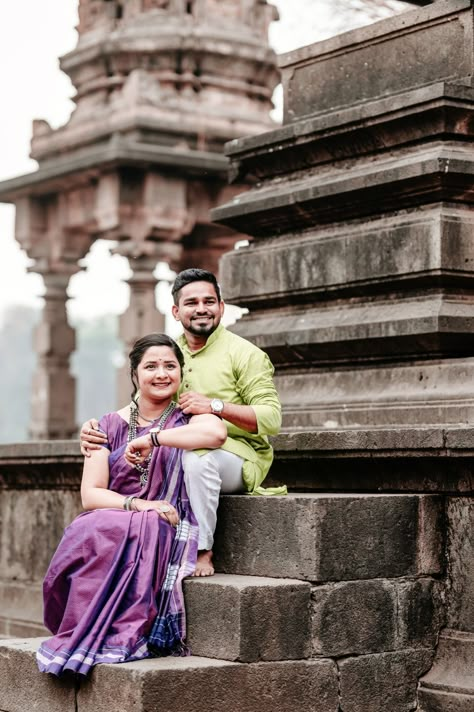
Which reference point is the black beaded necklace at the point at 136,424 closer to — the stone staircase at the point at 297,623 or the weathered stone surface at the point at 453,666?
the stone staircase at the point at 297,623

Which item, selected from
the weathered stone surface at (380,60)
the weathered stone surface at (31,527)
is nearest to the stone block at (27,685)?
the weathered stone surface at (31,527)

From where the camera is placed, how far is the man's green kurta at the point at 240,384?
545cm

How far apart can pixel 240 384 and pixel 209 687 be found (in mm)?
1251

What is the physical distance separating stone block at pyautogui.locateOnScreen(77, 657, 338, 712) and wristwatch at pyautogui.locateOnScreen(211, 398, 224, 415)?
0.88 m

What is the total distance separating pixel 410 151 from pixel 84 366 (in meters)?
77.1

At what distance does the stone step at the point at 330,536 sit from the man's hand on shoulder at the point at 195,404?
316 mm

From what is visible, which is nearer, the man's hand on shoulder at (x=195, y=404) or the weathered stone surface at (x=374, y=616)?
the weathered stone surface at (x=374, y=616)

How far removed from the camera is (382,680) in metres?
5.21

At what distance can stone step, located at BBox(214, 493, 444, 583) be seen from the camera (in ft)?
16.5

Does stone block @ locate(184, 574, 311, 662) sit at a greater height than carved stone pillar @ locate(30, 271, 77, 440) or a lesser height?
lesser

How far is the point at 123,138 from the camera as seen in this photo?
16.0 meters

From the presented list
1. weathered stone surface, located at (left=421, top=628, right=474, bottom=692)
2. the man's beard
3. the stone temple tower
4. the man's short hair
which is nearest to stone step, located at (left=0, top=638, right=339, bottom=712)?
weathered stone surface, located at (left=421, top=628, right=474, bottom=692)

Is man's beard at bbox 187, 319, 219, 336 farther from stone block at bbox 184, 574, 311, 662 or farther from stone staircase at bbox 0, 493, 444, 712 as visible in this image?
stone block at bbox 184, 574, 311, 662

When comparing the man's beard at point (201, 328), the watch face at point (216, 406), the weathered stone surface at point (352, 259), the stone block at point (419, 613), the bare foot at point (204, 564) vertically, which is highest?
the weathered stone surface at point (352, 259)
